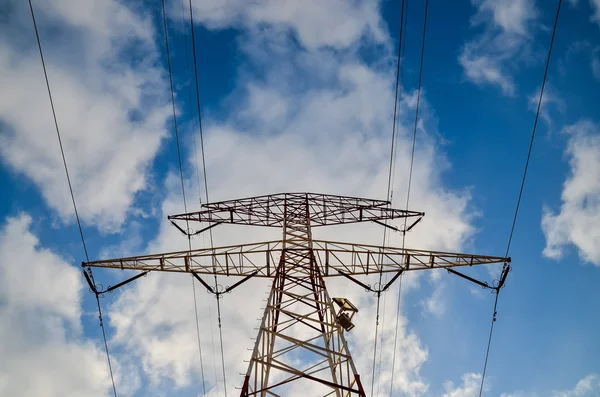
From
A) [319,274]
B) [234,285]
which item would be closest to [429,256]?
[319,274]

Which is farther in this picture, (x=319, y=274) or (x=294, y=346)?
(x=319, y=274)

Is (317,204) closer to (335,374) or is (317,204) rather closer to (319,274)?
(319,274)

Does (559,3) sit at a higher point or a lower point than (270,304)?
higher

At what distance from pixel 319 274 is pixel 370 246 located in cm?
213

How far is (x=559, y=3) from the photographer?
7.75 metres

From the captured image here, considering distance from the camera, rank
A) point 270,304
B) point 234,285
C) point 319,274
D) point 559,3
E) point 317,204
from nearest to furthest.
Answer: point 559,3, point 270,304, point 319,274, point 234,285, point 317,204

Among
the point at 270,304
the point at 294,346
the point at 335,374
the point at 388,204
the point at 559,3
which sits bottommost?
the point at 335,374

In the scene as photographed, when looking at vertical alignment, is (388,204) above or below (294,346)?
above

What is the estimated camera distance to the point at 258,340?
9.45 metres

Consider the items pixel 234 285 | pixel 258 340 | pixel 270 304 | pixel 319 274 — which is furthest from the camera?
pixel 234 285

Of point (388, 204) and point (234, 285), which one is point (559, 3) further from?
point (388, 204)

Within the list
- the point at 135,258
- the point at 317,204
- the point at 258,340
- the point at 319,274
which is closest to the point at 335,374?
the point at 258,340

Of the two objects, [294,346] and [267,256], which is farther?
[267,256]

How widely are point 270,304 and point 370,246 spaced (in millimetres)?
4160
